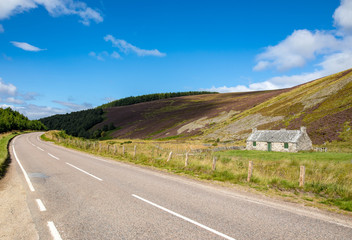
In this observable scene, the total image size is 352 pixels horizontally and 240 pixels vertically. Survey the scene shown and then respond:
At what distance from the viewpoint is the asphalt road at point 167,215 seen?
18.5ft

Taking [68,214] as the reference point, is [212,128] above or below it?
above

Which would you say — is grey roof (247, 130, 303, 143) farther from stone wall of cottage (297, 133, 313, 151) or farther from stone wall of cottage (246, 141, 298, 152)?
stone wall of cottage (297, 133, 313, 151)

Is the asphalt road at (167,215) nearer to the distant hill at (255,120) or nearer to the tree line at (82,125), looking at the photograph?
the distant hill at (255,120)

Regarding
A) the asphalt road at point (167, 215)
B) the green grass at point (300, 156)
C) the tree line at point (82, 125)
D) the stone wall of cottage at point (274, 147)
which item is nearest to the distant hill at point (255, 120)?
the tree line at point (82, 125)

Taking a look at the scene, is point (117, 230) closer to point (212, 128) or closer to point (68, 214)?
point (68, 214)

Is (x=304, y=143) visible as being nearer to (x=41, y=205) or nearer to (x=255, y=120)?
(x=255, y=120)

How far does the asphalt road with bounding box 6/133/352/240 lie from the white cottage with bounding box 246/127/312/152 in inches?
1682

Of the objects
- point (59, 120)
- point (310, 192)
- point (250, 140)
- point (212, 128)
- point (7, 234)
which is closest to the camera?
point (7, 234)

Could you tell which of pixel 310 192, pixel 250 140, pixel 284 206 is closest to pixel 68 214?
pixel 284 206

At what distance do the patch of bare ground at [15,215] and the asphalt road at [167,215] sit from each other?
0.23m

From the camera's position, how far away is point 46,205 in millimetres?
7703

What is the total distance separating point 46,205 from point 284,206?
8.47 metres

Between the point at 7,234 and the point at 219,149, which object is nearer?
the point at 7,234

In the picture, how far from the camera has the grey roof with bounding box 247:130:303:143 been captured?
4753 cm
